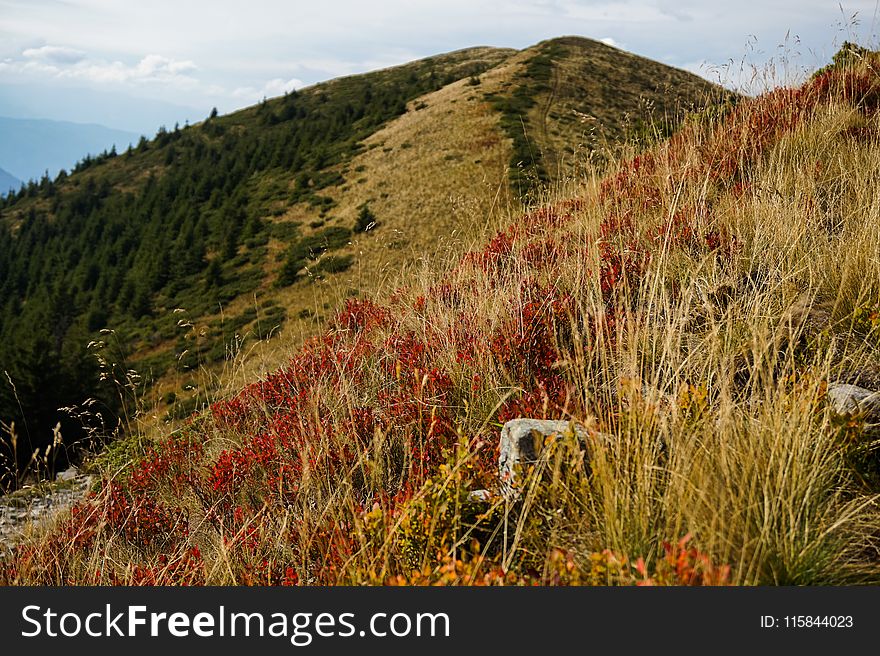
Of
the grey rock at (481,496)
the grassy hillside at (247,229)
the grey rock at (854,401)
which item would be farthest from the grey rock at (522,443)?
the grassy hillside at (247,229)

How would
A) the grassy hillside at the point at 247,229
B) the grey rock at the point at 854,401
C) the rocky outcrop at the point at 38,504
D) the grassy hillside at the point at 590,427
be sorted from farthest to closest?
the grassy hillside at the point at 247,229 < the rocky outcrop at the point at 38,504 < the grey rock at the point at 854,401 < the grassy hillside at the point at 590,427

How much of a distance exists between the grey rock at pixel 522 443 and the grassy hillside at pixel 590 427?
75 millimetres

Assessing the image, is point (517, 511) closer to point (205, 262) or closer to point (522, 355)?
point (522, 355)

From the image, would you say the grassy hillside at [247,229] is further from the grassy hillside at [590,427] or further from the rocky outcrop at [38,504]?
the rocky outcrop at [38,504]

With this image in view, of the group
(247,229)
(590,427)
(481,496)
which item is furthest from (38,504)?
(247,229)

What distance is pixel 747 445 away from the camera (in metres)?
2.29

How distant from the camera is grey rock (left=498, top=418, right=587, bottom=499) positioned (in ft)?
8.49

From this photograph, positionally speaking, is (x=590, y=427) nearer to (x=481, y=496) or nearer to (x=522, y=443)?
(x=522, y=443)

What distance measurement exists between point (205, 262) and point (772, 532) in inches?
2156

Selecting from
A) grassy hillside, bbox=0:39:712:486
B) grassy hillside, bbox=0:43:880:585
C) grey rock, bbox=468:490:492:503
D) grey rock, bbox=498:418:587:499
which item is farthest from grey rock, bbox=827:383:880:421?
grassy hillside, bbox=0:39:712:486

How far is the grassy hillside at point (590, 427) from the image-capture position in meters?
2.16

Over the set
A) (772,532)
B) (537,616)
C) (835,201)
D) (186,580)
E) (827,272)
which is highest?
(835,201)

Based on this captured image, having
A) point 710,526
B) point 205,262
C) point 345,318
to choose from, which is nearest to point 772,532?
point 710,526

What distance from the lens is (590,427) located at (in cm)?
237
